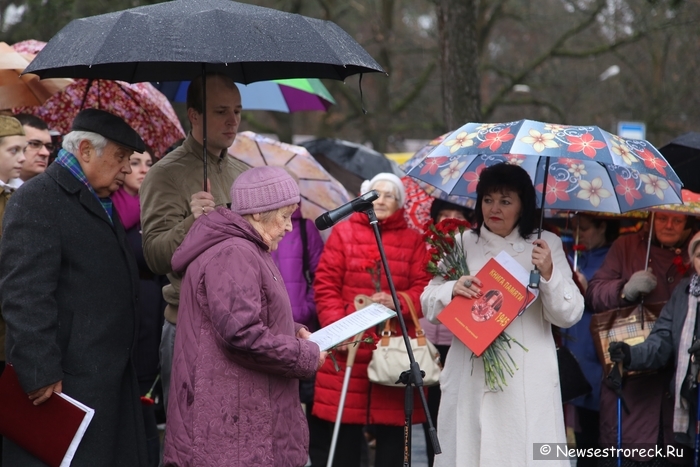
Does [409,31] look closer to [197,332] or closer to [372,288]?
[372,288]

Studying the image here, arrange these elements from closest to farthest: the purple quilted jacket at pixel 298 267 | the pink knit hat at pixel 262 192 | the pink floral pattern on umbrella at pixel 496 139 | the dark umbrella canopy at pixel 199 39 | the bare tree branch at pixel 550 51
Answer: the dark umbrella canopy at pixel 199 39
the pink knit hat at pixel 262 192
the pink floral pattern on umbrella at pixel 496 139
the purple quilted jacket at pixel 298 267
the bare tree branch at pixel 550 51

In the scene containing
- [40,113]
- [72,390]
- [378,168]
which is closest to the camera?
[72,390]

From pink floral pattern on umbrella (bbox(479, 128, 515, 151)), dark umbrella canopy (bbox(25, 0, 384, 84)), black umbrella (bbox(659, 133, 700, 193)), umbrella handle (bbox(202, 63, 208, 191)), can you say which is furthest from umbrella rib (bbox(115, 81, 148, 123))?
A: black umbrella (bbox(659, 133, 700, 193))

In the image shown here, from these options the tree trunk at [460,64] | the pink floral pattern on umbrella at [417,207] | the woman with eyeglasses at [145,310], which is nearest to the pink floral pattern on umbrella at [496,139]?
the woman with eyeglasses at [145,310]

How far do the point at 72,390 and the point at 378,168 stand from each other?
4.88 m

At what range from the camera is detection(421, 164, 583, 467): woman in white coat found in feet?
14.9

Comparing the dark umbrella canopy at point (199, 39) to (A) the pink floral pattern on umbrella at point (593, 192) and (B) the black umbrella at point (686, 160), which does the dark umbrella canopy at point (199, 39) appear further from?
(B) the black umbrella at point (686, 160)

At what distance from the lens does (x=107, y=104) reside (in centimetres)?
574

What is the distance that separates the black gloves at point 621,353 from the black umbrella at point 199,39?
8.18ft

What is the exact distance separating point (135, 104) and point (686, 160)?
3550 millimetres

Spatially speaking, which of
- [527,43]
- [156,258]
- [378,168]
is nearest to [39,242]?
[156,258]

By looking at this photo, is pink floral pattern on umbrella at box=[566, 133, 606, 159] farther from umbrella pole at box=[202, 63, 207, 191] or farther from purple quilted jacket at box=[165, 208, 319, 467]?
umbrella pole at box=[202, 63, 207, 191]

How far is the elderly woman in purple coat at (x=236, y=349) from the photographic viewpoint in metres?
3.43

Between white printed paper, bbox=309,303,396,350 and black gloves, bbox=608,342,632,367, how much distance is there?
1.88 m
